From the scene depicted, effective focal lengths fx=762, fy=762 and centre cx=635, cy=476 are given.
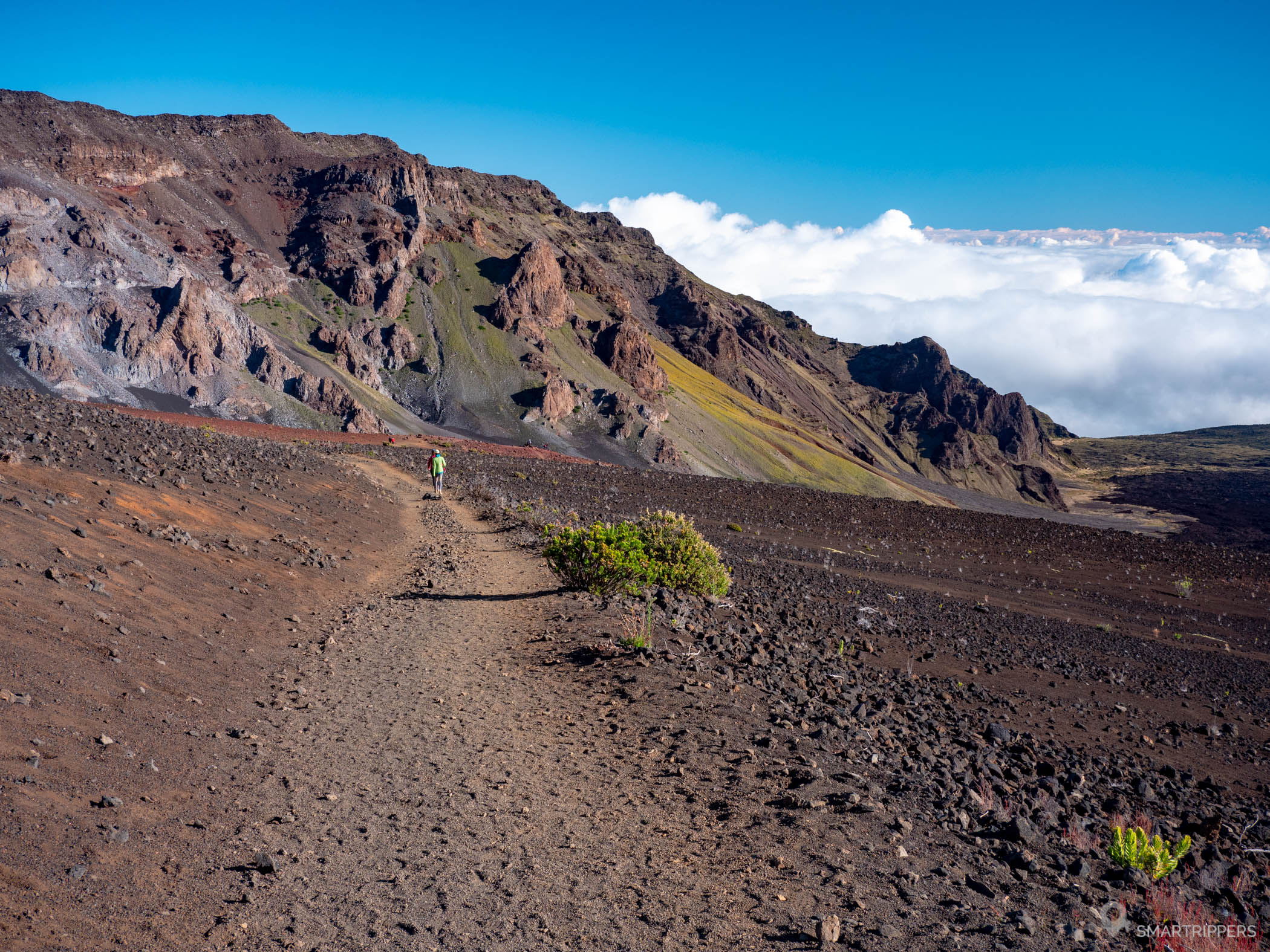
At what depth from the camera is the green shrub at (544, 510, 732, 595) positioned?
40.0 ft

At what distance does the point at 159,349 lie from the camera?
5725cm

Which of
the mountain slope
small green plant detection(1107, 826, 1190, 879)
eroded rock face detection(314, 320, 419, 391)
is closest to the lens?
small green plant detection(1107, 826, 1190, 879)

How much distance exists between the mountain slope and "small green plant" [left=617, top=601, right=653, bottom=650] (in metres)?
54.6

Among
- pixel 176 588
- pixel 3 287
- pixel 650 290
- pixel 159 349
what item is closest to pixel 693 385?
pixel 650 290

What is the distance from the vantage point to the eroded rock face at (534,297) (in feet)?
273

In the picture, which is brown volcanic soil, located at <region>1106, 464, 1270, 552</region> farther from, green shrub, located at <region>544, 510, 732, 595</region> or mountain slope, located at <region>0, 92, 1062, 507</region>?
green shrub, located at <region>544, 510, 732, 595</region>

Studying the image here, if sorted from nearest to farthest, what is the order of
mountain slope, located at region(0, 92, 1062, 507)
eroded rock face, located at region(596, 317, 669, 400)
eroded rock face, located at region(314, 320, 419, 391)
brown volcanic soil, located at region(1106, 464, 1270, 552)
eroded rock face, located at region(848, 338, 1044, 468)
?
mountain slope, located at region(0, 92, 1062, 507), eroded rock face, located at region(314, 320, 419, 391), brown volcanic soil, located at region(1106, 464, 1270, 552), eroded rock face, located at region(596, 317, 669, 400), eroded rock face, located at region(848, 338, 1044, 468)

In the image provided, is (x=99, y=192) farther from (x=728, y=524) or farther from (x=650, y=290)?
(x=650, y=290)

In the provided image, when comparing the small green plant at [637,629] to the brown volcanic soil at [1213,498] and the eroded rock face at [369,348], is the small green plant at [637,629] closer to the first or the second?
the eroded rock face at [369,348]

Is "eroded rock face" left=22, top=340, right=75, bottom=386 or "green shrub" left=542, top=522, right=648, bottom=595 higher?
"eroded rock face" left=22, top=340, right=75, bottom=386

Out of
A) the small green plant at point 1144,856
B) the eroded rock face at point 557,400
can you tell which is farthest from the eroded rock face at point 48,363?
the small green plant at point 1144,856

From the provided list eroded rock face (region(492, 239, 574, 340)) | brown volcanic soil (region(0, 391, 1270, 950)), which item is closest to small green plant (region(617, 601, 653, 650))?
brown volcanic soil (region(0, 391, 1270, 950))

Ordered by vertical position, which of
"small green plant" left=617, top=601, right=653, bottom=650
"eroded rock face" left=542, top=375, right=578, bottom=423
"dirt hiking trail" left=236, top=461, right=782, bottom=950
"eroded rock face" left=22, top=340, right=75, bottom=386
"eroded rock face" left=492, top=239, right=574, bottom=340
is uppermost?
"eroded rock face" left=492, top=239, right=574, bottom=340

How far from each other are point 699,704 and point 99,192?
88800 millimetres
